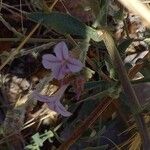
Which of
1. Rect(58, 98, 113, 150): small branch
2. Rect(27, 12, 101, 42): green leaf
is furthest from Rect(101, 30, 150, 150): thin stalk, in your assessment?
Rect(58, 98, 113, 150): small branch

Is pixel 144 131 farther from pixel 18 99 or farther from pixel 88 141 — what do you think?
pixel 18 99

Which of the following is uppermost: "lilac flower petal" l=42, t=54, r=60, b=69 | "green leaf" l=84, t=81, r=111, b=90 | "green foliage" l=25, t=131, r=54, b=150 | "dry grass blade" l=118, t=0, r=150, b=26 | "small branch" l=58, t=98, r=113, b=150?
"dry grass blade" l=118, t=0, r=150, b=26

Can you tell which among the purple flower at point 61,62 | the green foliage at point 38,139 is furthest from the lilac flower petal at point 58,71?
the green foliage at point 38,139

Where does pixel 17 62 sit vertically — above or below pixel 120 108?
above

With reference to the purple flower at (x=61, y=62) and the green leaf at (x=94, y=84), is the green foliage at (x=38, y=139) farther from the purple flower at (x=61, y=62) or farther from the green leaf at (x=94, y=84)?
the purple flower at (x=61, y=62)

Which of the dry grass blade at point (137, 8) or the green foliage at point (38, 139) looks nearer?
the dry grass blade at point (137, 8)

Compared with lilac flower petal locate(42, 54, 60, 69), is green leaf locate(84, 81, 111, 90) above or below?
below

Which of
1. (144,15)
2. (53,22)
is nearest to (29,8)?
(53,22)

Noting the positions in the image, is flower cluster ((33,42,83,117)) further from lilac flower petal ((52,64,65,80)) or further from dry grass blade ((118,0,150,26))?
dry grass blade ((118,0,150,26))
